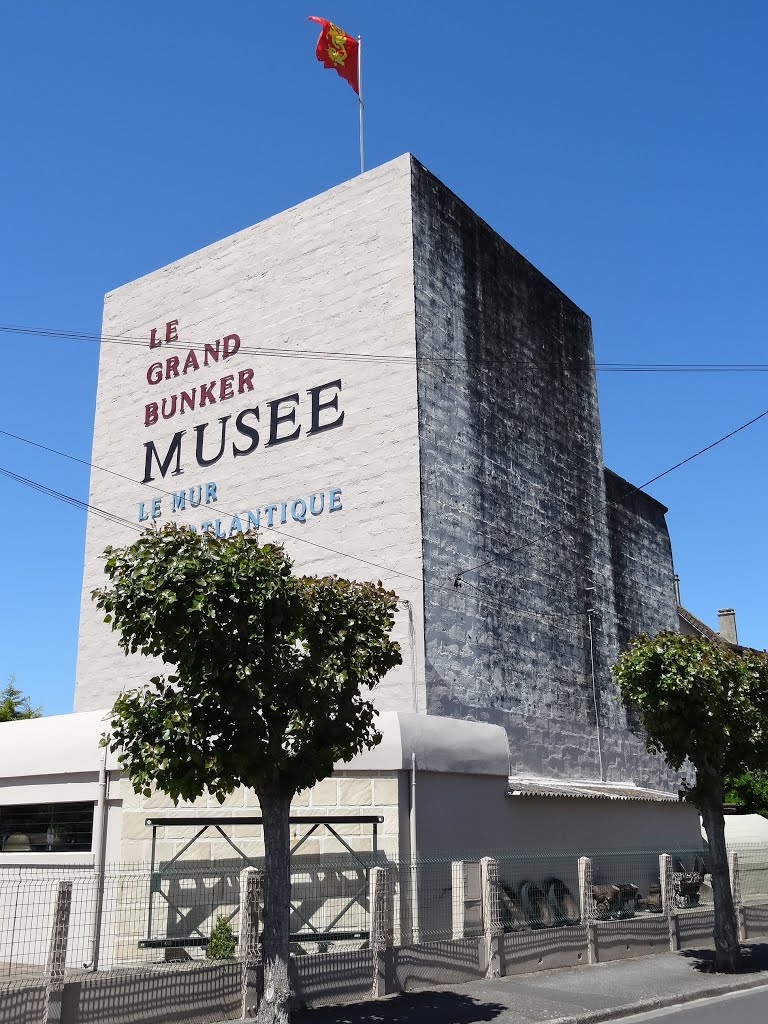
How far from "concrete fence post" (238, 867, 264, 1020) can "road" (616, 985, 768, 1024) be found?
451 centimetres

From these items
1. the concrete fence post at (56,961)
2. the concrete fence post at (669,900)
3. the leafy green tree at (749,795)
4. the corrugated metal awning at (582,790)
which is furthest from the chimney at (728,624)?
the concrete fence post at (56,961)

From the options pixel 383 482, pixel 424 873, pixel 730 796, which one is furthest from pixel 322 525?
pixel 730 796

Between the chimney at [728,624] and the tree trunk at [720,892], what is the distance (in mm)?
31933

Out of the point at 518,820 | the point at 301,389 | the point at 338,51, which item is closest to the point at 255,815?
the point at 518,820

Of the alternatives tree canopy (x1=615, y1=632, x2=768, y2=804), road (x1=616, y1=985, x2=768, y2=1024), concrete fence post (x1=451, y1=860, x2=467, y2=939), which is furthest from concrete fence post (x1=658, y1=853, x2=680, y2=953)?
concrete fence post (x1=451, y1=860, x2=467, y2=939)

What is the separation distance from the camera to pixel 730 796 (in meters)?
35.1

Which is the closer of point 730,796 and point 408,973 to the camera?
point 408,973

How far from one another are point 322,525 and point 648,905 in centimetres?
962

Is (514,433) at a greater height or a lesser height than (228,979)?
greater

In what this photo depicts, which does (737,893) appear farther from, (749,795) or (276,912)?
(749,795)

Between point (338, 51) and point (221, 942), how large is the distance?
1974 cm

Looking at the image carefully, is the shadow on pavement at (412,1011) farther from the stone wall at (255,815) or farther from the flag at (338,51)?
the flag at (338,51)

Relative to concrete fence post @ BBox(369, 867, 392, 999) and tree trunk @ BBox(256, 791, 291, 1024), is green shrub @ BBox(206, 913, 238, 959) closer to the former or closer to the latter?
concrete fence post @ BBox(369, 867, 392, 999)

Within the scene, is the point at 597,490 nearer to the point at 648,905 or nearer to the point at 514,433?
the point at 514,433
